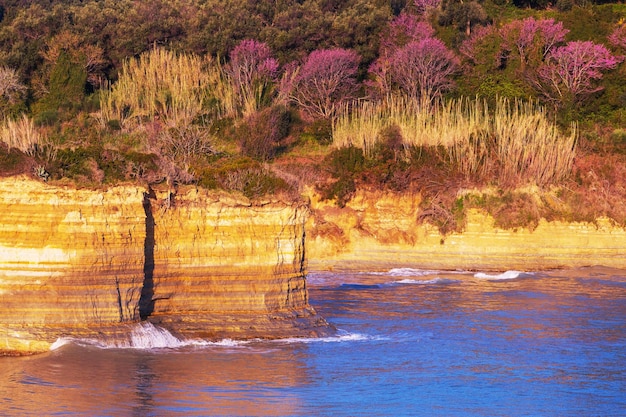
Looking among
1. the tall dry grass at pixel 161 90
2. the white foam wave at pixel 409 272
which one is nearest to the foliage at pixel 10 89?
the tall dry grass at pixel 161 90

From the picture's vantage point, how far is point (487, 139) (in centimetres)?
3597

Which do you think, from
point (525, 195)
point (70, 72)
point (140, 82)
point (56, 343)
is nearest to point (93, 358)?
point (56, 343)

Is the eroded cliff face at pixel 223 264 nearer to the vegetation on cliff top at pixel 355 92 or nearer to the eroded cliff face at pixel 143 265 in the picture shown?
the eroded cliff face at pixel 143 265

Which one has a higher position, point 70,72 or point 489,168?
point 70,72

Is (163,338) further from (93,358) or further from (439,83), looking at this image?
(439,83)

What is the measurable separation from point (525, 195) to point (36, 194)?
21.6 metres

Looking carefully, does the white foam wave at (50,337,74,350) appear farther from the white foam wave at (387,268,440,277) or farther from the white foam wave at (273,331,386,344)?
the white foam wave at (387,268,440,277)

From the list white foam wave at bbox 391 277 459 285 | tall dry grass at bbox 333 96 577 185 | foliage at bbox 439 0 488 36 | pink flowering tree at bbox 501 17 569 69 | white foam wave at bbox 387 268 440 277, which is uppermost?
foliage at bbox 439 0 488 36

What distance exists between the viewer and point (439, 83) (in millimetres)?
44406

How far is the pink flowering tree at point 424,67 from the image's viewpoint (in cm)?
4388

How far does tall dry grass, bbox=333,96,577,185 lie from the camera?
3503 centimetres

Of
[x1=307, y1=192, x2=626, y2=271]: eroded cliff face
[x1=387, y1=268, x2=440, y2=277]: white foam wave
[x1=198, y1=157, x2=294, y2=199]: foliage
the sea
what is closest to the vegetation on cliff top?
[x1=307, y1=192, x2=626, y2=271]: eroded cliff face

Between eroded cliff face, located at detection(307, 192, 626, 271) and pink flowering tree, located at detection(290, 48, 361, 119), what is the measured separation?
925 centimetres

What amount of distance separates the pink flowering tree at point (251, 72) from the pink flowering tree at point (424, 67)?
5459 millimetres
